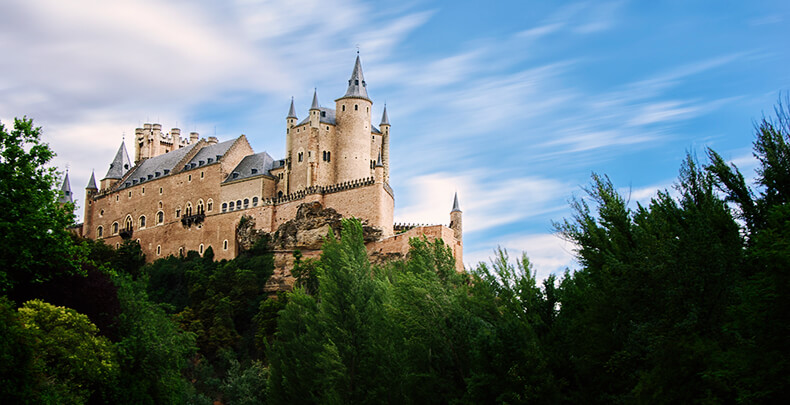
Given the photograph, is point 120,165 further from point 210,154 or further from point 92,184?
point 210,154

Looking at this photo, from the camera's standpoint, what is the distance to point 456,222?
6994 centimetres

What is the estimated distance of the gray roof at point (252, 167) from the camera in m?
77.9

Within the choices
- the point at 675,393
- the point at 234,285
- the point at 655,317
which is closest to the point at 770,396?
the point at 675,393

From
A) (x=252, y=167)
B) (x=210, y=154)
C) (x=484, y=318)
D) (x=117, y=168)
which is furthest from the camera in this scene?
(x=117, y=168)

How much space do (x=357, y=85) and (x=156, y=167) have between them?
28614 millimetres

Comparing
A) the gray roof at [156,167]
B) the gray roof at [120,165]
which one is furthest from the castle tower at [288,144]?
the gray roof at [120,165]

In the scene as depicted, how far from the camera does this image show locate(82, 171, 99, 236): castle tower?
91688 mm

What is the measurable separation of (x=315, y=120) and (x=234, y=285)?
57.0ft

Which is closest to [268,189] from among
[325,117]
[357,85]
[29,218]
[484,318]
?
[325,117]

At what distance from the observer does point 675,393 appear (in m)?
19.2

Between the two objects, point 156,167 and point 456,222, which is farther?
point 156,167

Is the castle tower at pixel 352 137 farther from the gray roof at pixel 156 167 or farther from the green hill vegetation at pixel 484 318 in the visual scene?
the green hill vegetation at pixel 484 318

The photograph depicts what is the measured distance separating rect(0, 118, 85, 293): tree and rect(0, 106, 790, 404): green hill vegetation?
0.08 metres

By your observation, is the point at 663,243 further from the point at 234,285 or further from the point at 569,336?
the point at 234,285
